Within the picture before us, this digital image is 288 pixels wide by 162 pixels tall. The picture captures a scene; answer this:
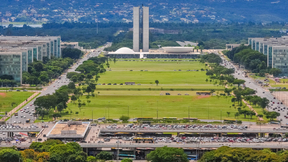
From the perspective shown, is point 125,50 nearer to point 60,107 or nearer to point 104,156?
point 60,107

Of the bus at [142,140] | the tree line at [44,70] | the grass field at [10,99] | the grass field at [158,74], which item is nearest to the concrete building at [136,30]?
the grass field at [158,74]

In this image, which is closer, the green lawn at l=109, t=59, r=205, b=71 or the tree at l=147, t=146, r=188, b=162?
the tree at l=147, t=146, r=188, b=162

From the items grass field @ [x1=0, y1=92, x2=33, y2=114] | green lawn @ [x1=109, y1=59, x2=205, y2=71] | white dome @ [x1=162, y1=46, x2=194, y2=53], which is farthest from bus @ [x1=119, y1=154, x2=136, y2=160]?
white dome @ [x1=162, y1=46, x2=194, y2=53]

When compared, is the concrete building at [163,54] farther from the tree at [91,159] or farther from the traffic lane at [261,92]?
the tree at [91,159]

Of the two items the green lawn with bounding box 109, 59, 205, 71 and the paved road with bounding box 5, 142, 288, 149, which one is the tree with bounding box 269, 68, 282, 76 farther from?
the paved road with bounding box 5, 142, 288, 149

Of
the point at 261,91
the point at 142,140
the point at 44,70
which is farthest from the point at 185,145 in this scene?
the point at 44,70

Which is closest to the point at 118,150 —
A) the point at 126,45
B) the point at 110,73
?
the point at 110,73
